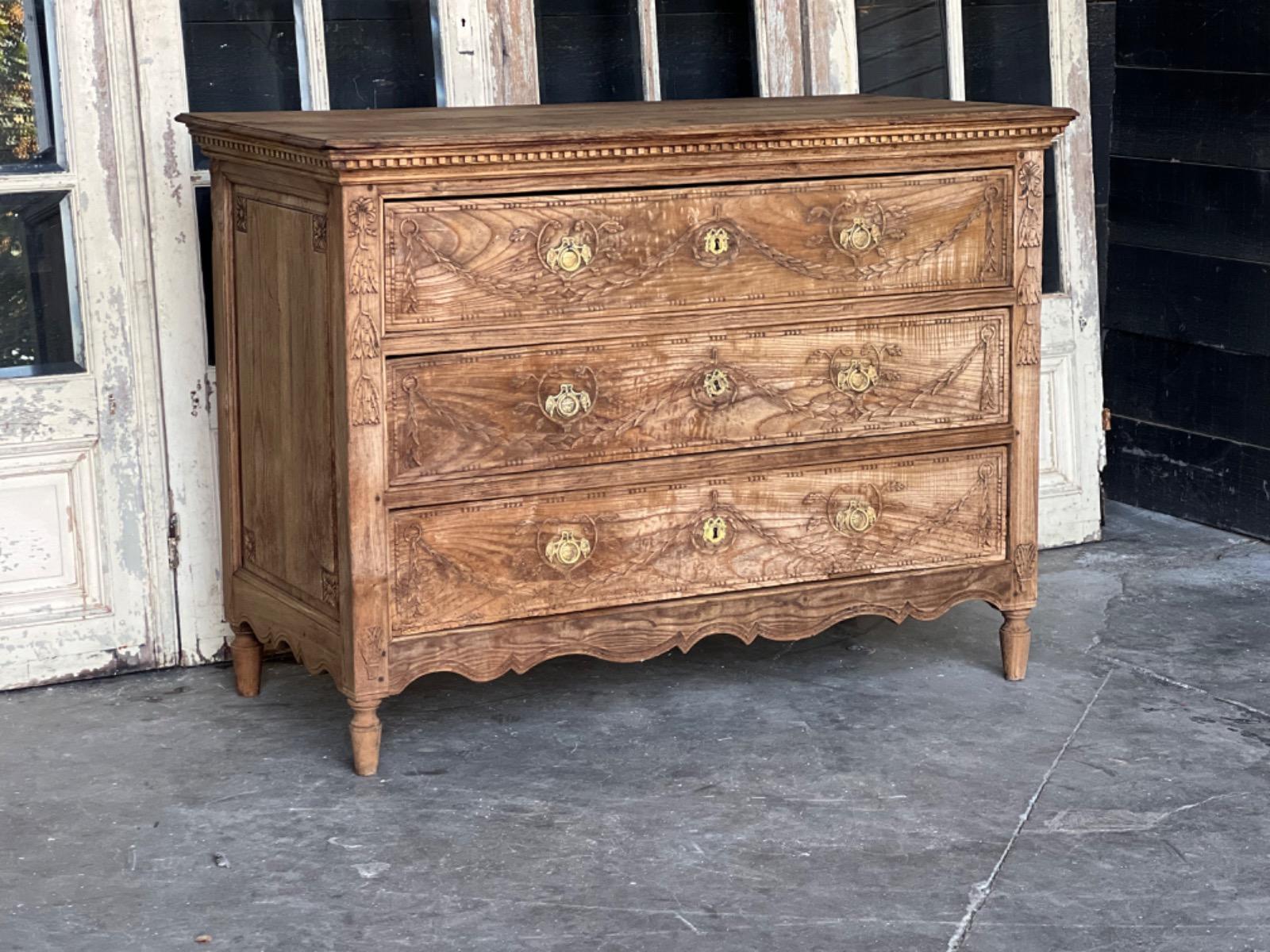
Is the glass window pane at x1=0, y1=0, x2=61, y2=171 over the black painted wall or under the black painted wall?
over

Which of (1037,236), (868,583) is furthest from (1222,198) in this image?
(868,583)

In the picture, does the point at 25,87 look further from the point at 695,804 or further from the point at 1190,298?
the point at 1190,298

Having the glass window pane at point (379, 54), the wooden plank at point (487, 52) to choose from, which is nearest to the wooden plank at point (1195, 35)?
the wooden plank at point (487, 52)

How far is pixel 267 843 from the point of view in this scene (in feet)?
9.57

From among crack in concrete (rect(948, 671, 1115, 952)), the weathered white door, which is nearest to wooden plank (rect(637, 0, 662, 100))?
the weathered white door

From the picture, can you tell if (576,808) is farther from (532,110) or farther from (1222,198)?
(1222,198)

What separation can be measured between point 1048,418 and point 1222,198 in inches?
28.4

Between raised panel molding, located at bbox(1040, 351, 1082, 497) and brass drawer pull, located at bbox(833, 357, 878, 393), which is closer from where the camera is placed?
brass drawer pull, located at bbox(833, 357, 878, 393)

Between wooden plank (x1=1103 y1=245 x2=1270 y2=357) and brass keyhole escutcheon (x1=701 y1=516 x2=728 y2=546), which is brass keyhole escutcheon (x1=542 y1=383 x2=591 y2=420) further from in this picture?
wooden plank (x1=1103 y1=245 x2=1270 y2=357)

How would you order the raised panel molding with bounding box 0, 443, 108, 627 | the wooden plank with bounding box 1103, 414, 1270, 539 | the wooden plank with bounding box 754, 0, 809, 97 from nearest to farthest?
the raised panel molding with bounding box 0, 443, 108, 627
the wooden plank with bounding box 754, 0, 809, 97
the wooden plank with bounding box 1103, 414, 1270, 539

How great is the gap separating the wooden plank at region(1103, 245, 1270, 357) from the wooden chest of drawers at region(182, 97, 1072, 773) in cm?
124

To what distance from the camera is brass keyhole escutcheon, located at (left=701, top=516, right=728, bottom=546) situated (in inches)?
130

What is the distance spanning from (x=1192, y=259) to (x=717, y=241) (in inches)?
77.0

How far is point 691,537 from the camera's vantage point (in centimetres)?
330
